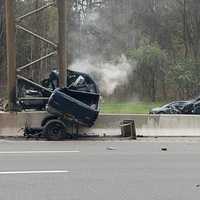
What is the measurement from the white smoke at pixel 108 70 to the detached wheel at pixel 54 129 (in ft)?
89.0

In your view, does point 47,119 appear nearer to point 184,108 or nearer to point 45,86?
point 45,86

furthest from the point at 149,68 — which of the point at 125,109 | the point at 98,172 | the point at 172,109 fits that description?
the point at 98,172

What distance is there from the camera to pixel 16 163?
1198 centimetres

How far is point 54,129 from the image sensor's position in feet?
58.6

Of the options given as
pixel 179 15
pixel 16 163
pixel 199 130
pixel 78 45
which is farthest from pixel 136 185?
pixel 179 15

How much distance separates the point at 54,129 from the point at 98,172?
7.16 metres

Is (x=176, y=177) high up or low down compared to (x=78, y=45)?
down

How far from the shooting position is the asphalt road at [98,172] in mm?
8773

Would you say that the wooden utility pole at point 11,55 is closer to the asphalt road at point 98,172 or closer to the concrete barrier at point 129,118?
the concrete barrier at point 129,118

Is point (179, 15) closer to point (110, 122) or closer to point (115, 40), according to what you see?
point (115, 40)

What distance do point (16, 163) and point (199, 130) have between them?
9.20 metres

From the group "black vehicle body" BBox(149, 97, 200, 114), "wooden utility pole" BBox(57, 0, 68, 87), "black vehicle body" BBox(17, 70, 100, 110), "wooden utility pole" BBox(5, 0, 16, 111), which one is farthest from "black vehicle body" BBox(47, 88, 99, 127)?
"black vehicle body" BBox(149, 97, 200, 114)

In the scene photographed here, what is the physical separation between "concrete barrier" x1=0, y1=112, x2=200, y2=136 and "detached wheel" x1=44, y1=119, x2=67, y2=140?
0.67 metres

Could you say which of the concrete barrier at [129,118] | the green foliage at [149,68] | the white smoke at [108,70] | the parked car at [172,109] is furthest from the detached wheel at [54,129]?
the green foliage at [149,68]
